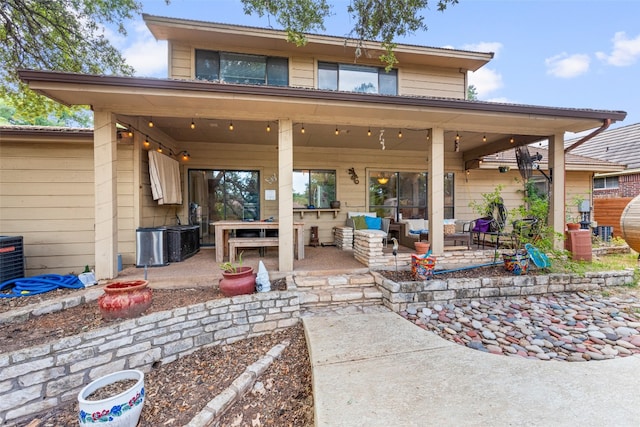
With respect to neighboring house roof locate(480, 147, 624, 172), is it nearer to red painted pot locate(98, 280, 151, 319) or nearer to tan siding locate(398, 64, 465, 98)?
tan siding locate(398, 64, 465, 98)

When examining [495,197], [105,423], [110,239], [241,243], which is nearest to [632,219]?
[495,197]

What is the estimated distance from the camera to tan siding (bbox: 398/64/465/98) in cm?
710

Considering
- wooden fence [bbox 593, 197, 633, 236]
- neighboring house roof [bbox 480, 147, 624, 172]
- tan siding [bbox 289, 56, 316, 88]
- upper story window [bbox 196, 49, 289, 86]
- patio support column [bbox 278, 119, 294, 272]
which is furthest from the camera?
wooden fence [bbox 593, 197, 633, 236]

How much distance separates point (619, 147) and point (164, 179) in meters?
17.3

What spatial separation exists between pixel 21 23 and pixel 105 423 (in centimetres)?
897

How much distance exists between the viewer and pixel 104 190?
3832 mm

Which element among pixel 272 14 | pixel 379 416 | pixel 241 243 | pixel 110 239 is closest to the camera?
pixel 379 416

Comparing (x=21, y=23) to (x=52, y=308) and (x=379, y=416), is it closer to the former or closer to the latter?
(x=52, y=308)

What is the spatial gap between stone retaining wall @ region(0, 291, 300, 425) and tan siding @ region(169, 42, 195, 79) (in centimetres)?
557

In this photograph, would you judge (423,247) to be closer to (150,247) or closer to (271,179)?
(271,179)

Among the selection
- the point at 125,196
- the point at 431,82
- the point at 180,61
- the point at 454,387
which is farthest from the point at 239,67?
the point at 454,387

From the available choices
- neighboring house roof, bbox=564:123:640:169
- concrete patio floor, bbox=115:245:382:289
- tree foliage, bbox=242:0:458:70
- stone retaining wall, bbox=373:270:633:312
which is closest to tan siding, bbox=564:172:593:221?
neighboring house roof, bbox=564:123:640:169

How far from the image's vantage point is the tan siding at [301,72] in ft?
21.5

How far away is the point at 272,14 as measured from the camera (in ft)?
14.9
